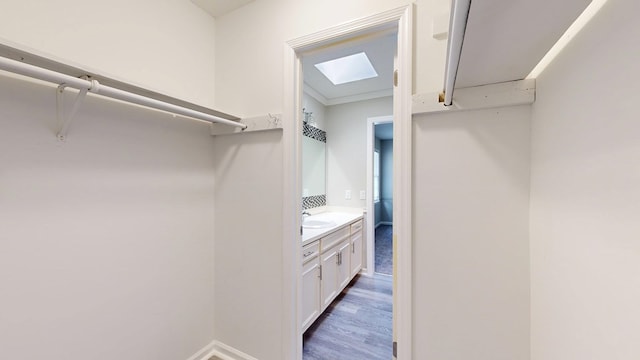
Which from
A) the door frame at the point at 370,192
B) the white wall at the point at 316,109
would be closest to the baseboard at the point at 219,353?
the door frame at the point at 370,192

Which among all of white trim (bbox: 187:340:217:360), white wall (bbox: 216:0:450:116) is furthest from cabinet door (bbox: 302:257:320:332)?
white wall (bbox: 216:0:450:116)

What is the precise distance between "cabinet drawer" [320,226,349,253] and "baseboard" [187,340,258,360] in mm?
986

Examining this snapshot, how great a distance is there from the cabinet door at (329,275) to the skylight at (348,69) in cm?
204

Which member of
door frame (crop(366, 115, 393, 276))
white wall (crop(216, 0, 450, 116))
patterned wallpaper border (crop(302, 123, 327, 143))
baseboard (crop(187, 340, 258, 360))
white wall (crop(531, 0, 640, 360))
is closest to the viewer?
white wall (crop(531, 0, 640, 360))

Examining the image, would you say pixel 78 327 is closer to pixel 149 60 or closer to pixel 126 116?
pixel 126 116

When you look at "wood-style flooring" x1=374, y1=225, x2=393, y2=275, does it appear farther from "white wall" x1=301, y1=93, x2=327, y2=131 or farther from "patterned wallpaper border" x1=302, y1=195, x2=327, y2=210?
"white wall" x1=301, y1=93, x2=327, y2=131

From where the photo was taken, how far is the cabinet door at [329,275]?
2219mm

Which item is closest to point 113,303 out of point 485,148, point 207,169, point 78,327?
point 78,327

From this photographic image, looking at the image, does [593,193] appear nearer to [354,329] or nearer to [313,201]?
[354,329]

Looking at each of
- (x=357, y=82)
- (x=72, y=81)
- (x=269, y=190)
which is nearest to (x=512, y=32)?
(x=269, y=190)

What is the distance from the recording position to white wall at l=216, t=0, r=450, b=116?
3.92 feet

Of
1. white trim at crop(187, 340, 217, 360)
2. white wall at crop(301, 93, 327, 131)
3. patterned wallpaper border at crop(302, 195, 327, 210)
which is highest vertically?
white wall at crop(301, 93, 327, 131)

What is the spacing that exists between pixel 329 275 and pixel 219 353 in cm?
109

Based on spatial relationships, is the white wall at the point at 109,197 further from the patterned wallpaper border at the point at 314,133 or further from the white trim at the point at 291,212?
the patterned wallpaper border at the point at 314,133
